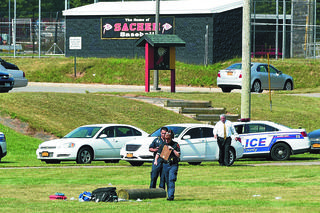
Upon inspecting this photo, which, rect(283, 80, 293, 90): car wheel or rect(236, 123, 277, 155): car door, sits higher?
rect(283, 80, 293, 90): car wheel

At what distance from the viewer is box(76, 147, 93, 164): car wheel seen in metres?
24.2

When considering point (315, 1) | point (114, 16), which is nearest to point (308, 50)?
point (315, 1)

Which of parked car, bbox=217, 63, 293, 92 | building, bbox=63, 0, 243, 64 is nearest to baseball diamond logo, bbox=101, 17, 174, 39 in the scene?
building, bbox=63, 0, 243, 64

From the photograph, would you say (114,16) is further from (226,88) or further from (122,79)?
(226,88)

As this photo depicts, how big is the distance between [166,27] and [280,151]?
29.8 m

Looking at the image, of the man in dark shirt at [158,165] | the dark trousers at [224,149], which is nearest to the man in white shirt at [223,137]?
the dark trousers at [224,149]

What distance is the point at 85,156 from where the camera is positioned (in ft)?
79.9

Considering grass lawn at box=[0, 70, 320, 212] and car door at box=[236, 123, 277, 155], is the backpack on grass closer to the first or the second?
grass lawn at box=[0, 70, 320, 212]

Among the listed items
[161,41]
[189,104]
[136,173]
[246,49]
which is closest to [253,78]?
[161,41]

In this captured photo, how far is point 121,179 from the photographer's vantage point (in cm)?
1938

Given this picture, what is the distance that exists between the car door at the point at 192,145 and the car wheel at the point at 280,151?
3304mm

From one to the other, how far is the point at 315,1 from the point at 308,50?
11.8ft

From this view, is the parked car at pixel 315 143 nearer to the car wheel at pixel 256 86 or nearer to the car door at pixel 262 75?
the car door at pixel 262 75

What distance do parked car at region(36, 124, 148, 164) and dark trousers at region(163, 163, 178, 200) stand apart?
8.84 m
